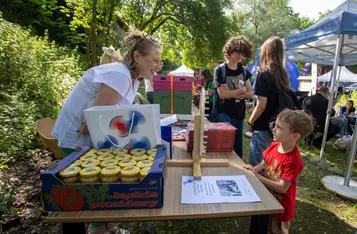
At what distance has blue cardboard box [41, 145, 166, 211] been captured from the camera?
861mm

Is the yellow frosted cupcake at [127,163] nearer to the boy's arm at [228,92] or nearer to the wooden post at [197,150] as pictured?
the wooden post at [197,150]

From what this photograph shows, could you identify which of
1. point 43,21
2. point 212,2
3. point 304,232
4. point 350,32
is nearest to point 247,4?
point 212,2

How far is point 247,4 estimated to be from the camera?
994 inches

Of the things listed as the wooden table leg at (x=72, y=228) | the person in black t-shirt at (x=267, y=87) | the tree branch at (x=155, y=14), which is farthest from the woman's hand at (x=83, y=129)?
the tree branch at (x=155, y=14)

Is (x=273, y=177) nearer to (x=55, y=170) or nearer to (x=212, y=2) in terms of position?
(x=55, y=170)

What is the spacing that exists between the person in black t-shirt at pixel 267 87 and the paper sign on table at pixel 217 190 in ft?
3.26

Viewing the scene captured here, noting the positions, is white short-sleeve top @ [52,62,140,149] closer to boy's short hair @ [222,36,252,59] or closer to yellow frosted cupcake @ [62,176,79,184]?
yellow frosted cupcake @ [62,176,79,184]

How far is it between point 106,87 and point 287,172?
117cm

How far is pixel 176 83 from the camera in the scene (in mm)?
2314

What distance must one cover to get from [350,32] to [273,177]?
271cm

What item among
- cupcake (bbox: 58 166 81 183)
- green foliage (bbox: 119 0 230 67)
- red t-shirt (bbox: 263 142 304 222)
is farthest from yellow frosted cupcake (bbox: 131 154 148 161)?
green foliage (bbox: 119 0 230 67)

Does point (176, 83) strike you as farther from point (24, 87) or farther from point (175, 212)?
point (24, 87)

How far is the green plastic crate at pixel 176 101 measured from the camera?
236 centimetres

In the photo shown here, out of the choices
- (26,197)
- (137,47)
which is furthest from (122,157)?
(26,197)
